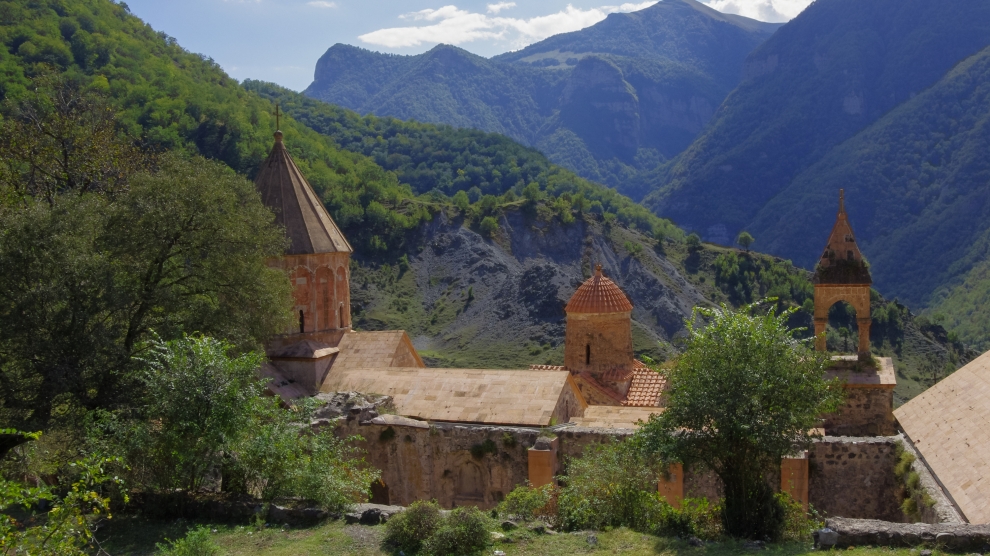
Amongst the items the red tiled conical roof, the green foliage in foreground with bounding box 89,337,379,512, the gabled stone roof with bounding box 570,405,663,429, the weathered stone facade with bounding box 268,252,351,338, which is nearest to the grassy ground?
the green foliage in foreground with bounding box 89,337,379,512

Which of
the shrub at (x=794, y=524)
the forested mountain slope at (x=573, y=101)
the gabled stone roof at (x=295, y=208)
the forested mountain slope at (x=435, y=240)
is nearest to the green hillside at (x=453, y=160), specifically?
the forested mountain slope at (x=435, y=240)

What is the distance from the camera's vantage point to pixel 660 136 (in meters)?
164

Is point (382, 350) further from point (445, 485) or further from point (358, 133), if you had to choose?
point (358, 133)

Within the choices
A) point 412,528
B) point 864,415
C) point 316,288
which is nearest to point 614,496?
point 412,528

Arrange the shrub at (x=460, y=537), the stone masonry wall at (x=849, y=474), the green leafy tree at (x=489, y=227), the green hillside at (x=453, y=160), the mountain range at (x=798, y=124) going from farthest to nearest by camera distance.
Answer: the green hillside at (x=453, y=160) → the mountain range at (x=798, y=124) → the green leafy tree at (x=489, y=227) → the stone masonry wall at (x=849, y=474) → the shrub at (x=460, y=537)

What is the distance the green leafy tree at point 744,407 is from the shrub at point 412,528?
2.70 metres

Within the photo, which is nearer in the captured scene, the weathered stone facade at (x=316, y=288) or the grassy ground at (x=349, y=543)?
the grassy ground at (x=349, y=543)

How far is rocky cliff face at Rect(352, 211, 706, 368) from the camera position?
163 feet

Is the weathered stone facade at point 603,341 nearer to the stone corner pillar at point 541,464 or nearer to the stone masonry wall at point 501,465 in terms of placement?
the stone masonry wall at point 501,465

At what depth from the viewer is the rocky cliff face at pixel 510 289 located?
4981cm

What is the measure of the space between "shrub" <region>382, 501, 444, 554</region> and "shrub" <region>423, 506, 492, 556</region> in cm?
13

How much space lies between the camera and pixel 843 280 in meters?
15.2

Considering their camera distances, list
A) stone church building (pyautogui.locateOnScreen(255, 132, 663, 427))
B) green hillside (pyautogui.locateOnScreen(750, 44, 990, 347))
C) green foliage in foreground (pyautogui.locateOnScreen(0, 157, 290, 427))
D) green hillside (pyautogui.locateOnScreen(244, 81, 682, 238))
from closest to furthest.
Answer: green foliage in foreground (pyautogui.locateOnScreen(0, 157, 290, 427)), stone church building (pyautogui.locateOnScreen(255, 132, 663, 427)), green hillside (pyautogui.locateOnScreen(750, 44, 990, 347)), green hillside (pyautogui.locateOnScreen(244, 81, 682, 238))

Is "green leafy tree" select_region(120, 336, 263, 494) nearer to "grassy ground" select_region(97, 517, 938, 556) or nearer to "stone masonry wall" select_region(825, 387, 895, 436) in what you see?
"grassy ground" select_region(97, 517, 938, 556)
